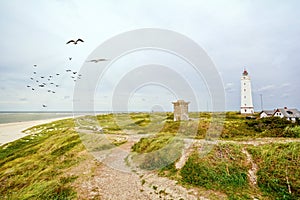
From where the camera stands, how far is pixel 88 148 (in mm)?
22422

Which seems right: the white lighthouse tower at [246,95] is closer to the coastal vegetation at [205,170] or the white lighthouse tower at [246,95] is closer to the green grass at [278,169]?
the coastal vegetation at [205,170]

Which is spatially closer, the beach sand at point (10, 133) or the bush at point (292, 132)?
the bush at point (292, 132)

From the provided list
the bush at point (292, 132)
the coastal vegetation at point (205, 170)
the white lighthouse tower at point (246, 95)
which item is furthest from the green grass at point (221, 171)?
the white lighthouse tower at point (246, 95)

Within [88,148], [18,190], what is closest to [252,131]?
[88,148]

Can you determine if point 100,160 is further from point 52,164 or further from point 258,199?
point 258,199

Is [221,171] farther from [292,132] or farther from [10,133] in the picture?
[10,133]

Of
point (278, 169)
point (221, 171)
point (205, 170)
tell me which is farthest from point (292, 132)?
point (205, 170)

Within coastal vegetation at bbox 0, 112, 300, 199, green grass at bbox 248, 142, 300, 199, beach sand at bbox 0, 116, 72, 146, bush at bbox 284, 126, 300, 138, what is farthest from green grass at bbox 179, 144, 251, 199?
beach sand at bbox 0, 116, 72, 146

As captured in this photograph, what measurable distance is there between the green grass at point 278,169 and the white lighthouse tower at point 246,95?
968 inches

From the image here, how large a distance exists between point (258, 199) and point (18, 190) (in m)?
16.5

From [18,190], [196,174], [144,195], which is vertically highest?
[196,174]

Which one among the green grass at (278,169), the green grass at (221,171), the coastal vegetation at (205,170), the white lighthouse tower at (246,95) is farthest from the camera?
the white lighthouse tower at (246,95)

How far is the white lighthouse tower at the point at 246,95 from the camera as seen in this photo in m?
36.0

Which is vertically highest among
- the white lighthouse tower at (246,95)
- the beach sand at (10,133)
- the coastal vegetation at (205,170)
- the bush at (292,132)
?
the white lighthouse tower at (246,95)
